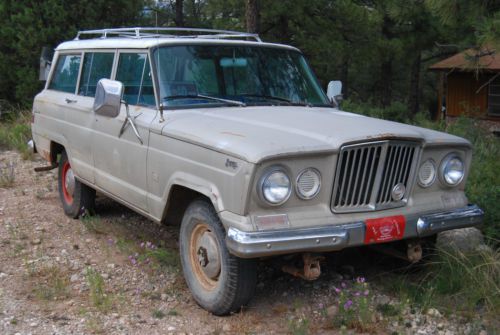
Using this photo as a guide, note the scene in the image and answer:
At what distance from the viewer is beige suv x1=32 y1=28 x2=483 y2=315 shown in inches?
153

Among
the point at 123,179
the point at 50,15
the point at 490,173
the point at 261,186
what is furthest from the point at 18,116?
the point at 261,186

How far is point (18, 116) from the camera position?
43.1 feet

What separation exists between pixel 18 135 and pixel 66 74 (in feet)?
16.1

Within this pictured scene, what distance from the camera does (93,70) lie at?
6.24 metres

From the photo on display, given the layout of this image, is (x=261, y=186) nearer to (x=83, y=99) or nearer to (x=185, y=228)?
(x=185, y=228)

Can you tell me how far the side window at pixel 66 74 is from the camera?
6.62 m

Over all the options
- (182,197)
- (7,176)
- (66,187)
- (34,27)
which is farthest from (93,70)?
(34,27)

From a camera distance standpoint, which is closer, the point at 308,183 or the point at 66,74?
the point at 308,183

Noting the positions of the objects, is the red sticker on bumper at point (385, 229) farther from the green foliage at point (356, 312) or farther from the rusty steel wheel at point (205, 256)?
the rusty steel wheel at point (205, 256)

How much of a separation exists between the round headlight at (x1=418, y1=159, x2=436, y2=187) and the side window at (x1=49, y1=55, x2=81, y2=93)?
12.3ft

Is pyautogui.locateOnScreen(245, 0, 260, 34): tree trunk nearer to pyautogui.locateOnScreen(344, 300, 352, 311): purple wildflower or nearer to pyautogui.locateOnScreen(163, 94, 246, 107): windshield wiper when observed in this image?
pyautogui.locateOnScreen(163, 94, 246, 107): windshield wiper

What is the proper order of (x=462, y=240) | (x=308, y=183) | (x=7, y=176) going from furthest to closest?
(x=7, y=176)
(x=462, y=240)
(x=308, y=183)

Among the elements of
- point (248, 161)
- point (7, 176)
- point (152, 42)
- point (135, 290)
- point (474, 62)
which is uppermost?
point (152, 42)

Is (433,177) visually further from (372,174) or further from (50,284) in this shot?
(50,284)
